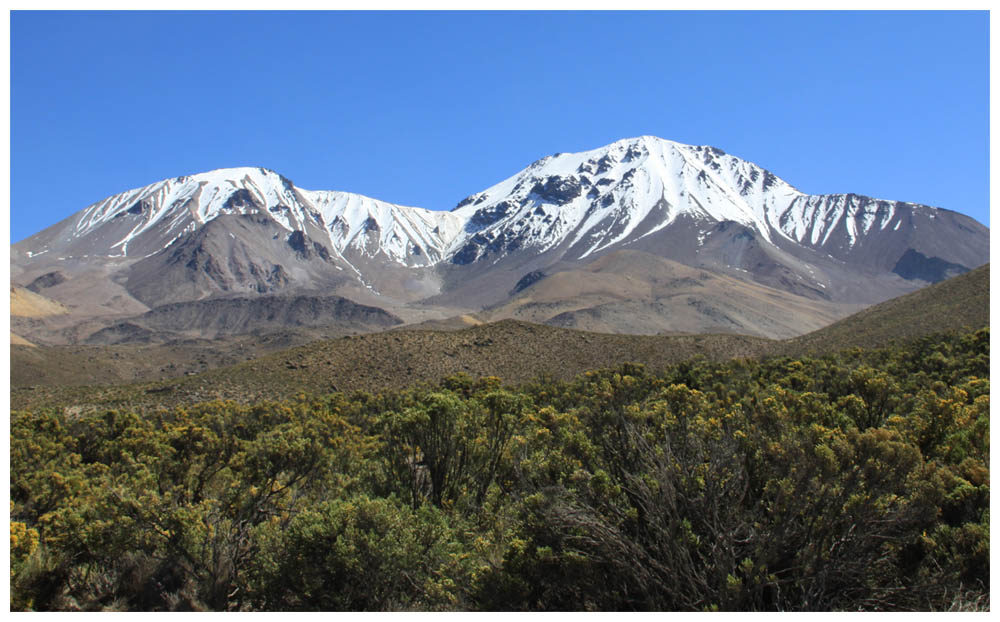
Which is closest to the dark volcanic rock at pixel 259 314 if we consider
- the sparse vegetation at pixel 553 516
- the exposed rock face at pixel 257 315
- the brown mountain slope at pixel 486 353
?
the exposed rock face at pixel 257 315

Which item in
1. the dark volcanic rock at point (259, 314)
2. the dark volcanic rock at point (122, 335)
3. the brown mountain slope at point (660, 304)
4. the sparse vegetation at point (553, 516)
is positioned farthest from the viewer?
the dark volcanic rock at point (259, 314)

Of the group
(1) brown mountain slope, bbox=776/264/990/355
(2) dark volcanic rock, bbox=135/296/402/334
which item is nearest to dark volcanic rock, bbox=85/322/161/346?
(2) dark volcanic rock, bbox=135/296/402/334

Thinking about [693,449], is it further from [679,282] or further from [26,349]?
[679,282]

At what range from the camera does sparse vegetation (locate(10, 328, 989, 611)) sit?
25.5ft

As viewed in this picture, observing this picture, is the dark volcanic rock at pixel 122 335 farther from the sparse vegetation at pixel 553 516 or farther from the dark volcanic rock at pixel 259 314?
the sparse vegetation at pixel 553 516

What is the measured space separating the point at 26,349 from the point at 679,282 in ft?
421

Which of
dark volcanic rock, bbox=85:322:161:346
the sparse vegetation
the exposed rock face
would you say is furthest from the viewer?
the exposed rock face

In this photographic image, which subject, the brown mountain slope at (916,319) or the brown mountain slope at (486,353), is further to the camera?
the brown mountain slope at (916,319)

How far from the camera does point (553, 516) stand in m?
8.57

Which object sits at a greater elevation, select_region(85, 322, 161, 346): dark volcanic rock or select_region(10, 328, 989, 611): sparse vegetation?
select_region(85, 322, 161, 346): dark volcanic rock

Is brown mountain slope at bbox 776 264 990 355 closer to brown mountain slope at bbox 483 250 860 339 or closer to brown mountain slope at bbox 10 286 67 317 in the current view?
brown mountain slope at bbox 483 250 860 339

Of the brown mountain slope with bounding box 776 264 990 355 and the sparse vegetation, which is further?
the brown mountain slope with bounding box 776 264 990 355

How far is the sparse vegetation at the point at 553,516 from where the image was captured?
25.5ft

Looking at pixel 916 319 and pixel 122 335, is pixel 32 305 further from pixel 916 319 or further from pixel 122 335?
pixel 916 319
